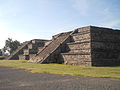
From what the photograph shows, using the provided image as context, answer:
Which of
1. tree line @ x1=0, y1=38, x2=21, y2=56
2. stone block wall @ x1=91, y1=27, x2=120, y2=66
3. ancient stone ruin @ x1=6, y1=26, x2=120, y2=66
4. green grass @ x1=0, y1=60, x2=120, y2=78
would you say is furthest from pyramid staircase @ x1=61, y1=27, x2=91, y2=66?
tree line @ x1=0, y1=38, x2=21, y2=56

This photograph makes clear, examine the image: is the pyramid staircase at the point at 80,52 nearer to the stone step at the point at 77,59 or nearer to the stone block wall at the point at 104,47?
the stone step at the point at 77,59

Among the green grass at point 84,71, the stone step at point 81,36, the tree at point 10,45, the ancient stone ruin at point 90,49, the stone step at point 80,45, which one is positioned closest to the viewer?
the green grass at point 84,71

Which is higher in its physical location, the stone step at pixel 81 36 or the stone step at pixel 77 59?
the stone step at pixel 81 36

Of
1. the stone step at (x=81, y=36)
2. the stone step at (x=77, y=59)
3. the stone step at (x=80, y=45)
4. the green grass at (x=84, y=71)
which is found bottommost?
Result: the green grass at (x=84, y=71)

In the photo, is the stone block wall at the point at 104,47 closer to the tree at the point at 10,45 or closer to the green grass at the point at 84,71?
the green grass at the point at 84,71

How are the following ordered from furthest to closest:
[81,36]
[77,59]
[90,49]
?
[81,36] → [77,59] → [90,49]

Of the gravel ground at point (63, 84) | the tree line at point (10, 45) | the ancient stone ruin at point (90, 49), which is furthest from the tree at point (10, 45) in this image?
the gravel ground at point (63, 84)

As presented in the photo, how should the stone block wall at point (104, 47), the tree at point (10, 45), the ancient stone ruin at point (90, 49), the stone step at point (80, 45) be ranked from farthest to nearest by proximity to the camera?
the tree at point (10, 45) < the stone step at point (80, 45) < the ancient stone ruin at point (90, 49) < the stone block wall at point (104, 47)

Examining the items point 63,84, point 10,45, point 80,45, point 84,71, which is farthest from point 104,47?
point 10,45

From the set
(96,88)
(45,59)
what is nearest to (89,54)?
(45,59)

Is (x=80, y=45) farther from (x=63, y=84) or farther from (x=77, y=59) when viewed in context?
(x=63, y=84)

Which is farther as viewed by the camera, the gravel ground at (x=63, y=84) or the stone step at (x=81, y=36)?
the stone step at (x=81, y=36)

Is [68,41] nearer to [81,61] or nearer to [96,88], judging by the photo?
[81,61]

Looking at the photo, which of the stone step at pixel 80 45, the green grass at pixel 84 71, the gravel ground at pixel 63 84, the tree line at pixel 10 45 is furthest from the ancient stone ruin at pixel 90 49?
the tree line at pixel 10 45
